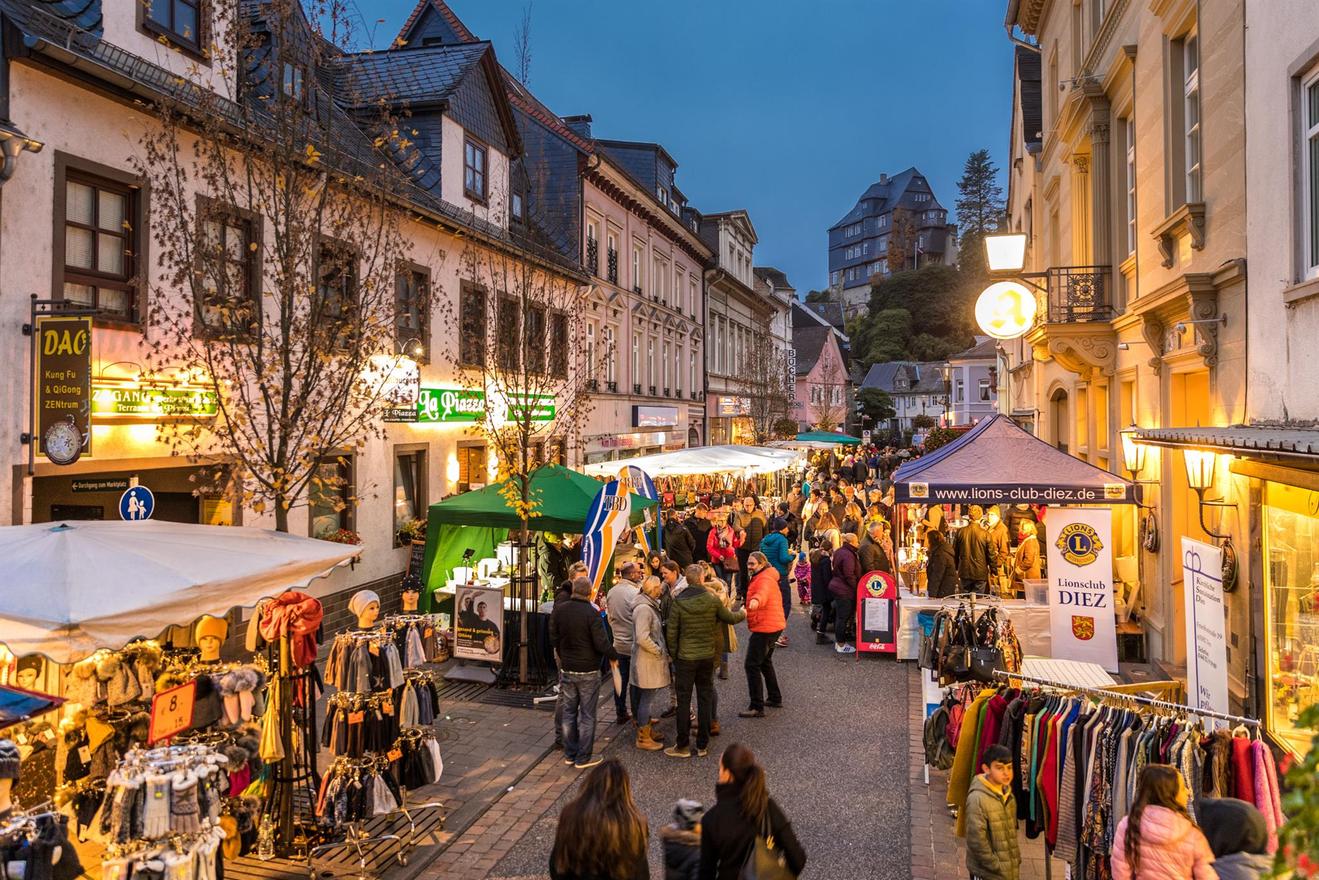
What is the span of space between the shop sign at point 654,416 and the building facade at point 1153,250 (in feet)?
45.2

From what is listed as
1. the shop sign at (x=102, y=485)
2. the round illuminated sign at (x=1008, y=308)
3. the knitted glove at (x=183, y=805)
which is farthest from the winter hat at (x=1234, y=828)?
the shop sign at (x=102, y=485)

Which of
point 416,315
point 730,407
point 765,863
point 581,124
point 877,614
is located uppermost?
point 581,124

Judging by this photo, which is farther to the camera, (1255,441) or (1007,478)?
(1007,478)

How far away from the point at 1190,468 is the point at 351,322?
821cm

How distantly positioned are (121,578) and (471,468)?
12.6m

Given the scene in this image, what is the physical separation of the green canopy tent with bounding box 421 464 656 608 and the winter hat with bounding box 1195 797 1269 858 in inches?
335

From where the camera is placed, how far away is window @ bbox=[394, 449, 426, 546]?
606 inches

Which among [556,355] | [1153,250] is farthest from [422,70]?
[1153,250]

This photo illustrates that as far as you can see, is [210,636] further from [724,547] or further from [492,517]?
[724,547]

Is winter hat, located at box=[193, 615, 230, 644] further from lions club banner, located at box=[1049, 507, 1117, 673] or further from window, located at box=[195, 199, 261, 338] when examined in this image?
lions club banner, located at box=[1049, 507, 1117, 673]

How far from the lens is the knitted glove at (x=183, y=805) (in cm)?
500

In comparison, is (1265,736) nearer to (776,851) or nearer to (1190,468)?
(1190,468)

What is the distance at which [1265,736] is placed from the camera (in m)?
7.29

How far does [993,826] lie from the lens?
5.23 m
